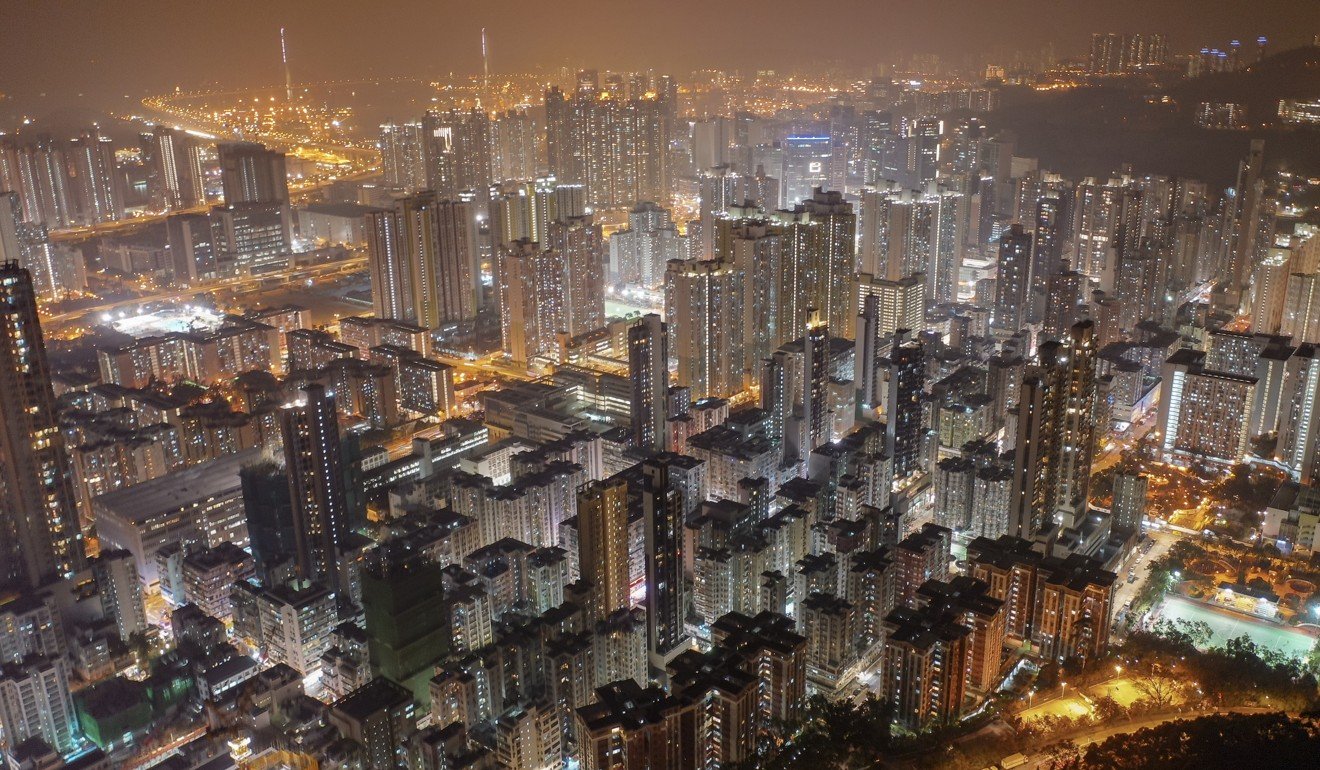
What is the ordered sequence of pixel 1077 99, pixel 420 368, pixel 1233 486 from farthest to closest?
pixel 1077 99, pixel 420 368, pixel 1233 486

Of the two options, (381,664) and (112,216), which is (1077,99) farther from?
(112,216)

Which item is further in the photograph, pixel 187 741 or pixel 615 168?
pixel 615 168

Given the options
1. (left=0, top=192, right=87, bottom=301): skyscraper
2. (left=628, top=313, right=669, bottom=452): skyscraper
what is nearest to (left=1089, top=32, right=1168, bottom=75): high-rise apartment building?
(left=628, top=313, right=669, bottom=452): skyscraper

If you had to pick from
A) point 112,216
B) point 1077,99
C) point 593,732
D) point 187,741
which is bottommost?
point 187,741

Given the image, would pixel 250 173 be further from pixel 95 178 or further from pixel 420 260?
pixel 420 260

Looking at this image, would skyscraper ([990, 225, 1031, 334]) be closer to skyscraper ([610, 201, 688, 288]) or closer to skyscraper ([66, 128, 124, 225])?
skyscraper ([610, 201, 688, 288])

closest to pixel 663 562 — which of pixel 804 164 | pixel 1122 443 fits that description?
pixel 1122 443

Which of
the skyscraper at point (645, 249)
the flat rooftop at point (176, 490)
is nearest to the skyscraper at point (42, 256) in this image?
the flat rooftop at point (176, 490)

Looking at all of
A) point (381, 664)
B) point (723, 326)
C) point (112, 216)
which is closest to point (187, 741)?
point (381, 664)

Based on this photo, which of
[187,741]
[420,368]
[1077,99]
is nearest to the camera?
[187,741]
